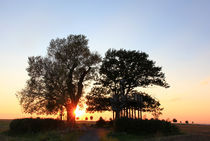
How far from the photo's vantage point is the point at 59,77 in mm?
39500

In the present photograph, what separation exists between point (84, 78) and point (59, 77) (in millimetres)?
5910

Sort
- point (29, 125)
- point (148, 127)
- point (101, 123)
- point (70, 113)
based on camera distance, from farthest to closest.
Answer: point (101, 123) → point (70, 113) → point (29, 125) → point (148, 127)

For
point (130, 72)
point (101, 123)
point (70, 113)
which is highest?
point (130, 72)

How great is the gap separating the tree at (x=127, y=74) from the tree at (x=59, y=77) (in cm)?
609

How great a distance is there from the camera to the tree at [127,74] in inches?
1834

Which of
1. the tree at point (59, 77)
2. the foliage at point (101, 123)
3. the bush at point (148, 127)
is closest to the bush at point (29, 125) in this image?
the tree at point (59, 77)

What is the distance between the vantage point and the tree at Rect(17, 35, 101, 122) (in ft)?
129

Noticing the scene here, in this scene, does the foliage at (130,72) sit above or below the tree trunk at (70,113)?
above

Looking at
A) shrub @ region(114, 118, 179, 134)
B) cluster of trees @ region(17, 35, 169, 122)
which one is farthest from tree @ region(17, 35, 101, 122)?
shrub @ region(114, 118, 179, 134)

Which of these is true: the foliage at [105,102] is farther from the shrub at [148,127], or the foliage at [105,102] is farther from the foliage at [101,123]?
the shrub at [148,127]

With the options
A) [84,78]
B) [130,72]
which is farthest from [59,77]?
[130,72]

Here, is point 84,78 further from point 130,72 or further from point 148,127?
point 148,127

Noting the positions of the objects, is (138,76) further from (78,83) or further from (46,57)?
(46,57)

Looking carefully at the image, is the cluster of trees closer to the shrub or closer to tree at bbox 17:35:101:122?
tree at bbox 17:35:101:122
